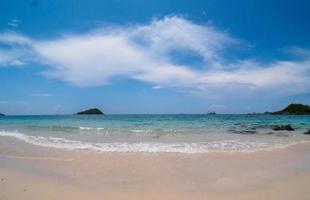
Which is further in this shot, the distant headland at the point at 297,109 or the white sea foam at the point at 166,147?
the distant headland at the point at 297,109

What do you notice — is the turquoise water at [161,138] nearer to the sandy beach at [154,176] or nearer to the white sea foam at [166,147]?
the white sea foam at [166,147]

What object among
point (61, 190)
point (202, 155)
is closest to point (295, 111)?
point (202, 155)

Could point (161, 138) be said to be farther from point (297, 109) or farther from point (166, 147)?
point (297, 109)

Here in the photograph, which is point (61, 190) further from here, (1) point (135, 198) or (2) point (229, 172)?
(2) point (229, 172)

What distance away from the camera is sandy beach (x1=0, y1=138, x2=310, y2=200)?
5.20m

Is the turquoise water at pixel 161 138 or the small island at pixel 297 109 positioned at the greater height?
the small island at pixel 297 109

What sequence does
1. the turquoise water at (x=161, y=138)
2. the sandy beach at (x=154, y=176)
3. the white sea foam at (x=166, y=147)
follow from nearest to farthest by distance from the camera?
the sandy beach at (x=154, y=176), the white sea foam at (x=166, y=147), the turquoise water at (x=161, y=138)

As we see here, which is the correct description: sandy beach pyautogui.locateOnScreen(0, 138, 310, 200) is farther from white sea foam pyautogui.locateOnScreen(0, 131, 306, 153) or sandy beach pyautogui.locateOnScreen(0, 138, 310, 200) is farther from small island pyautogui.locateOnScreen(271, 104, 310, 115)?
small island pyautogui.locateOnScreen(271, 104, 310, 115)

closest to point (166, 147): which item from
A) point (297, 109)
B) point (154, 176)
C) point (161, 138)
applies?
point (161, 138)

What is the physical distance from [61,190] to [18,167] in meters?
3.17

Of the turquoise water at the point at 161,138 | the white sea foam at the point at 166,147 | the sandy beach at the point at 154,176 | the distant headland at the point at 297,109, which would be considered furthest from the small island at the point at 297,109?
the sandy beach at the point at 154,176

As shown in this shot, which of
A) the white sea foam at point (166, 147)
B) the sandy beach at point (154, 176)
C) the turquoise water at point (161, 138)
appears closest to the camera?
the sandy beach at point (154, 176)

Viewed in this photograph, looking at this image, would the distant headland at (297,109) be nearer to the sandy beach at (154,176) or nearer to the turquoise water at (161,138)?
the turquoise water at (161,138)

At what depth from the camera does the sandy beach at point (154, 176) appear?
17.1ft
